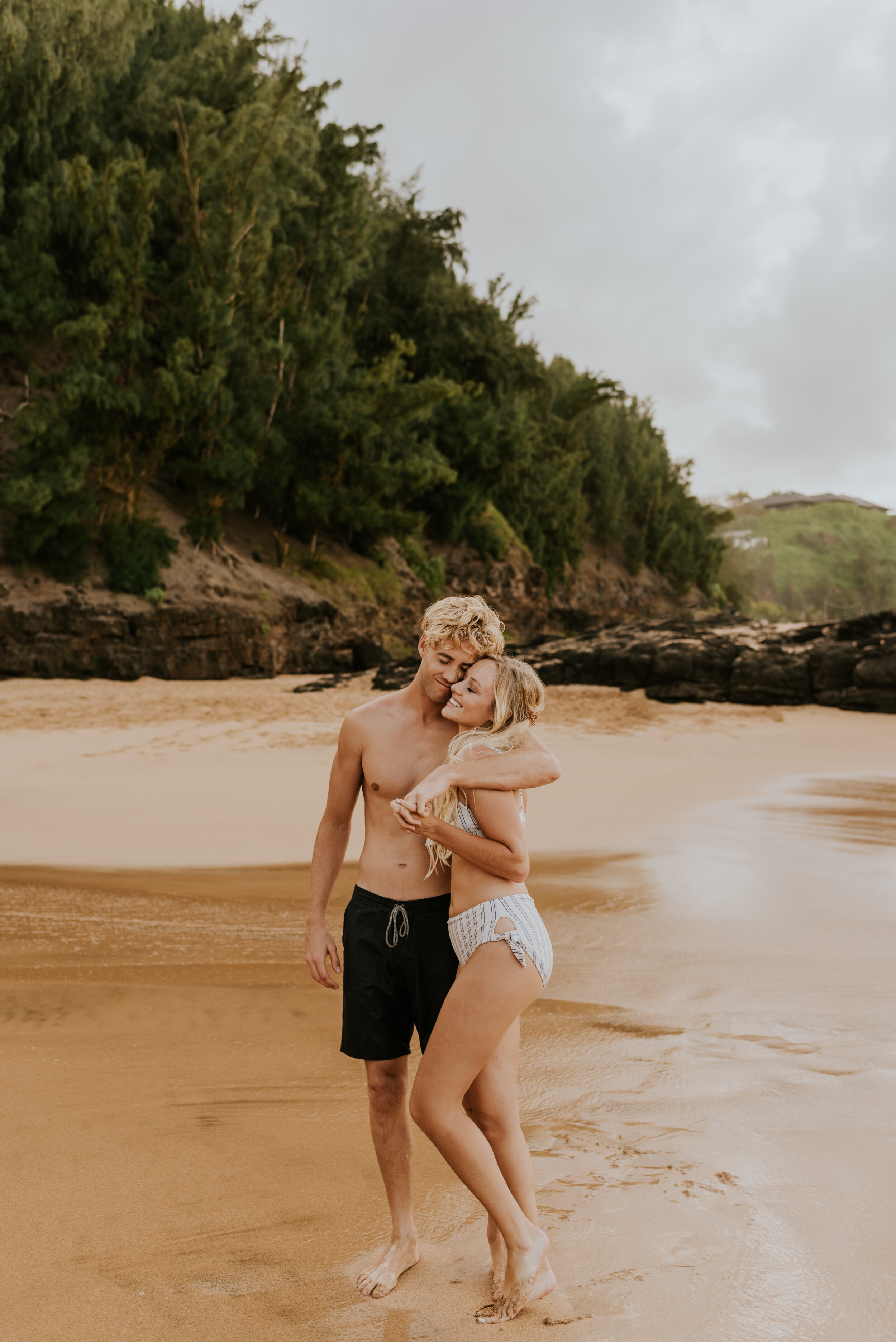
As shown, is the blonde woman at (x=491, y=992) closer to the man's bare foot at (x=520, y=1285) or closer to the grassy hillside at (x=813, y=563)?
the man's bare foot at (x=520, y=1285)

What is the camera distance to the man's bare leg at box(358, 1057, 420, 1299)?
7.25 ft

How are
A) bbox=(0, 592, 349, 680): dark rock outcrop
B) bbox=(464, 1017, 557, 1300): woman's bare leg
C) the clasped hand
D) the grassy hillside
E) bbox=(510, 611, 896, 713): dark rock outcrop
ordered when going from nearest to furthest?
1. the clasped hand
2. bbox=(464, 1017, 557, 1300): woman's bare leg
3. bbox=(510, 611, 896, 713): dark rock outcrop
4. bbox=(0, 592, 349, 680): dark rock outcrop
5. the grassy hillside

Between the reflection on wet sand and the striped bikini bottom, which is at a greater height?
the striped bikini bottom

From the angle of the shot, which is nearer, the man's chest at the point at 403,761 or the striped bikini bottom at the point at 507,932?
the striped bikini bottom at the point at 507,932

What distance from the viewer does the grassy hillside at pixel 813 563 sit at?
72.7 m

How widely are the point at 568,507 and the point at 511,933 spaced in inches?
Answer: 1401

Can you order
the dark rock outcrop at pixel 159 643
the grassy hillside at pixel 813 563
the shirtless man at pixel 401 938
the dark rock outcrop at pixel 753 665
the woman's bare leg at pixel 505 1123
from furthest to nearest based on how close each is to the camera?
the grassy hillside at pixel 813 563
the dark rock outcrop at pixel 159 643
the dark rock outcrop at pixel 753 665
the shirtless man at pixel 401 938
the woman's bare leg at pixel 505 1123

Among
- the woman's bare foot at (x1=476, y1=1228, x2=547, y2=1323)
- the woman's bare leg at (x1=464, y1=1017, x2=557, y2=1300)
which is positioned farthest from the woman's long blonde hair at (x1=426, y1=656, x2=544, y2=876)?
the woman's bare foot at (x1=476, y1=1228, x2=547, y2=1323)

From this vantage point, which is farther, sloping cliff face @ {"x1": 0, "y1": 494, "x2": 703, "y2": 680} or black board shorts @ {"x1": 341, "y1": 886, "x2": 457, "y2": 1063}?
sloping cliff face @ {"x1": 0, "y1": 494, "x2": 703, "y2": 680}

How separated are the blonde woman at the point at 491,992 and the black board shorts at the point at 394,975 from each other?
88 millimetres

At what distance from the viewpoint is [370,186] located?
2800 centimetres

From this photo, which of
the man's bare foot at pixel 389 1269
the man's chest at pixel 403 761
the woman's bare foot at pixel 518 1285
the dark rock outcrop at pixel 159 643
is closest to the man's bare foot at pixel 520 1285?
the woman's bare foot at pixel 518 1285

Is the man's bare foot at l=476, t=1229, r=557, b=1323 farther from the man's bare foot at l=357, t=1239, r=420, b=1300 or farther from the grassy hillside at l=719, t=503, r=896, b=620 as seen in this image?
the grassy hillside at l=719, t=503, r=896, b=620

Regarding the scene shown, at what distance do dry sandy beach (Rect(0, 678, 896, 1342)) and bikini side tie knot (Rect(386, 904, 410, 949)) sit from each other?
2.67 feet
